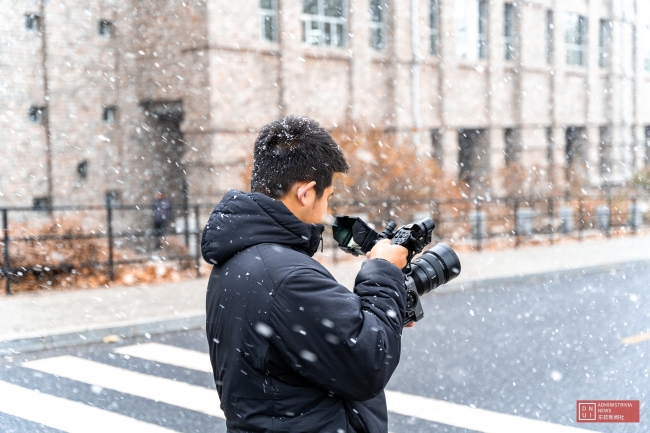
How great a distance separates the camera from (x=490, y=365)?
285 inches

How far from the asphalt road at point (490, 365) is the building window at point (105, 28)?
44.6 ft

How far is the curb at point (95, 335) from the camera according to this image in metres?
8.23

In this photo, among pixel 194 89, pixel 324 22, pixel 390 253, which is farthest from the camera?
pixel 324 22

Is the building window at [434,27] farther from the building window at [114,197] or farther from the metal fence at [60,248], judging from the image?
the metal fence at [60,248]

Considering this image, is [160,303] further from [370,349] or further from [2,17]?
[2,17]

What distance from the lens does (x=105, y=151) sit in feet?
67.3

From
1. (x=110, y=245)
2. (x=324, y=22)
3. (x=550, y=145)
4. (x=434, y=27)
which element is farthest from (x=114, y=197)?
(x=550, y=145)

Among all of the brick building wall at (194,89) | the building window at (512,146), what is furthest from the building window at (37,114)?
the building window at (512,146)

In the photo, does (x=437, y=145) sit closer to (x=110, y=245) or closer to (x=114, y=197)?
(x=114, y=197)

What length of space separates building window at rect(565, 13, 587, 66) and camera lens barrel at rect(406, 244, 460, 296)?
97.8 feet

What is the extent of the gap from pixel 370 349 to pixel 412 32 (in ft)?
74.4

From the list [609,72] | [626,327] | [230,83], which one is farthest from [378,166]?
[609,72]

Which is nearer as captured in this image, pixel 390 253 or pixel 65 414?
pixel 390 253

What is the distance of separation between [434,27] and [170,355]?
65.5ft
